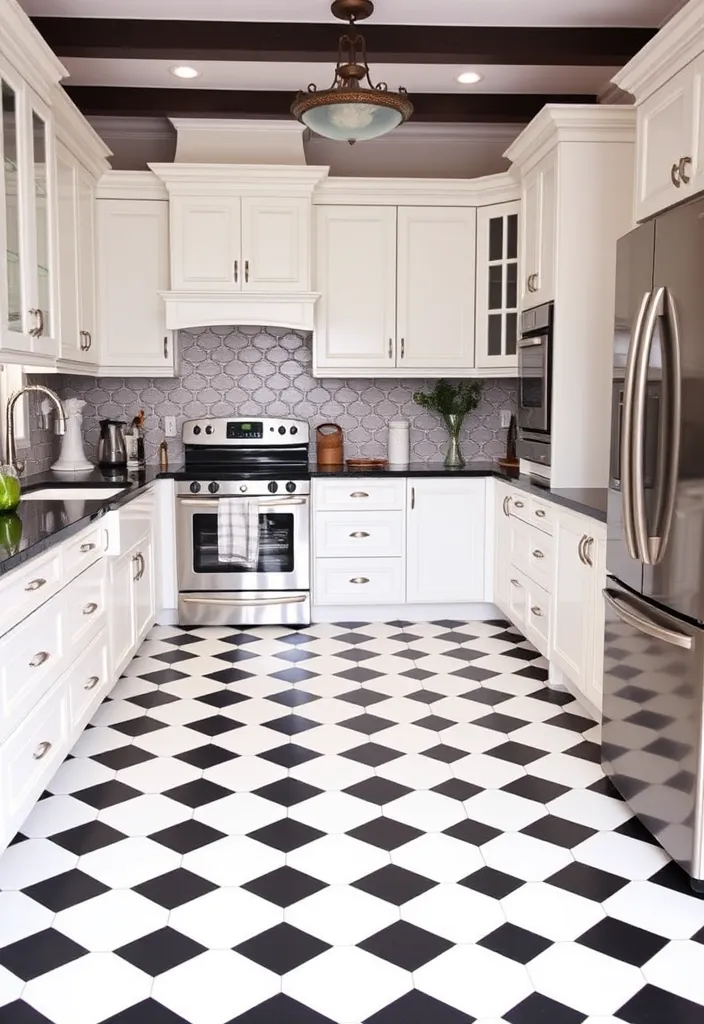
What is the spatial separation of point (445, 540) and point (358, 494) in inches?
21.4

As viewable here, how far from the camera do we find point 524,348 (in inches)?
176

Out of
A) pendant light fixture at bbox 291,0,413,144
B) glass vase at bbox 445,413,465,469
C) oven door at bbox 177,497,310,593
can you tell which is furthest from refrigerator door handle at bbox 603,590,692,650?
glass vase at bbox 445,413,465,469

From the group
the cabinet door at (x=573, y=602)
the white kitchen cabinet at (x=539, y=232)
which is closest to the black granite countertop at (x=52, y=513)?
the cabinet door at (x=573, y=602)

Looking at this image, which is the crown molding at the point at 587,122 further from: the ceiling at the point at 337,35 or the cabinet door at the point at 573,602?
the cabinet door at the point at 573,602

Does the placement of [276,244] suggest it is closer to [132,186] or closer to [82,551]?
[132,186]

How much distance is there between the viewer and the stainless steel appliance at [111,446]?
5.00 metres

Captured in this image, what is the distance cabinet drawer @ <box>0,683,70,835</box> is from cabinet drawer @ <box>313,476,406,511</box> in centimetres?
226

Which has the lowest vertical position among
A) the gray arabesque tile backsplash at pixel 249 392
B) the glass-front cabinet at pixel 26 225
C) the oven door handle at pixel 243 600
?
the oven door handle at pixel 243 600

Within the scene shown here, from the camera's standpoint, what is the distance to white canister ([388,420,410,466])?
537 centimetres

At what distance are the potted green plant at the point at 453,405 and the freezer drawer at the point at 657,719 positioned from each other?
2426 mm

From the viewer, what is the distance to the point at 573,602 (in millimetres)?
3537

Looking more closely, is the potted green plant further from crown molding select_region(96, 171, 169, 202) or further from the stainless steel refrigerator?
the stainless steel refrigerator

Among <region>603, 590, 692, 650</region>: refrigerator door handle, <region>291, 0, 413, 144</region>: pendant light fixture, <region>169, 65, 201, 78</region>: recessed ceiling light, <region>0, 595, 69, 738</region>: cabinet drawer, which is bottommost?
<region>0, 595, 69, 738</region>: cabinet drawer

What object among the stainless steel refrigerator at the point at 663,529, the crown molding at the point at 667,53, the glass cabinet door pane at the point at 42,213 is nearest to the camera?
the stainless steel refrigerator at the point at 663,529
